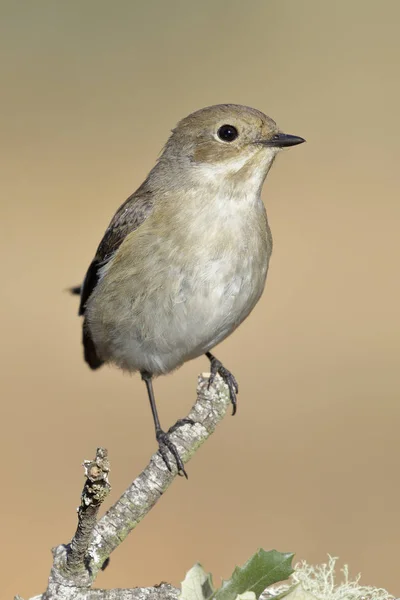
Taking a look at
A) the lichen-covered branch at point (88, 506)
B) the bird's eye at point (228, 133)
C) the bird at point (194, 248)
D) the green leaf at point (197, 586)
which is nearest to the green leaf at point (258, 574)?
the green leaf at point (197, 586)

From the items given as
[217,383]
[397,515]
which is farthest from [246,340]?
[217,383]

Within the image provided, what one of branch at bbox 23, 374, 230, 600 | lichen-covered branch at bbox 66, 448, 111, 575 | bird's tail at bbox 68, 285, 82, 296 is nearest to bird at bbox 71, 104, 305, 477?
bird's tail at bbox 68, 285, 82, 296

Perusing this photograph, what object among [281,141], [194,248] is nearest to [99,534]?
[194,248]

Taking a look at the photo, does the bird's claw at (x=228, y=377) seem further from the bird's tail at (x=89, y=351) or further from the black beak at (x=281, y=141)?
the black beak at (x=281, y=141)

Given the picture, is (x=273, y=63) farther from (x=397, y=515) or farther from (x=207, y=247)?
(x=207, y=247)

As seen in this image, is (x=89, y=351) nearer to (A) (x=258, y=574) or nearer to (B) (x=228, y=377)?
(B) (x=228, y=377)

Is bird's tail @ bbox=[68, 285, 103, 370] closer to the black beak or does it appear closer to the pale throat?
the pale throat
